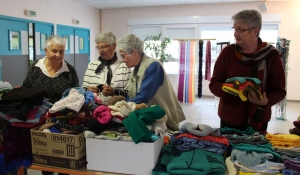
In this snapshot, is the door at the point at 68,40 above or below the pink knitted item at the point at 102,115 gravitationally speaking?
above

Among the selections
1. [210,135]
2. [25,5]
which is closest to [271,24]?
[25,5]

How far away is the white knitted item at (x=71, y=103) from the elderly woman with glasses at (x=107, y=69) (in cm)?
70

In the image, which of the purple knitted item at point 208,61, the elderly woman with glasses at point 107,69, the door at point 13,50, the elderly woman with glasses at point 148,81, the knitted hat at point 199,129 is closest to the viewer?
the knitted hat at point 199,129

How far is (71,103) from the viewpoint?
4.98 ft

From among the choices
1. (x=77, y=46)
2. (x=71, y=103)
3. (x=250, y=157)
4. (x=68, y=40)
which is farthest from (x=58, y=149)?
(x=77, y=46)

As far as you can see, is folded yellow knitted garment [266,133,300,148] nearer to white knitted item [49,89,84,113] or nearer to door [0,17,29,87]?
white knitted item [49,89,84,113]

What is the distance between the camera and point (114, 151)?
1372 mm

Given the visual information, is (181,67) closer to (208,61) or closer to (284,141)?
(208,61)

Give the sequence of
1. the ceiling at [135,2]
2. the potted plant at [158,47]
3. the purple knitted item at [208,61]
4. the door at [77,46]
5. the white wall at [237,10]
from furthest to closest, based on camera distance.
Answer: the potted plant at [158,47] < the ceiling at [135,2] < the white wall at [237,10] < the door at [77,46] < the purple knitted item at [208,61]

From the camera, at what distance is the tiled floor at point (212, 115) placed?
4.98 meters

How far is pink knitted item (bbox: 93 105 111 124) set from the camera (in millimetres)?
1447

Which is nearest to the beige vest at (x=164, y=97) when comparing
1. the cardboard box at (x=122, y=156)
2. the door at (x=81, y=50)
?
the cardboard box at (x=122, y=156)

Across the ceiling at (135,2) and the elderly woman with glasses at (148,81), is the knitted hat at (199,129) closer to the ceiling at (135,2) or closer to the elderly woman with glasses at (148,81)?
the elderly woman with glasses at (148,81)

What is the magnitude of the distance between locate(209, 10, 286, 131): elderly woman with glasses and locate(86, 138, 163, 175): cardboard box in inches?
26.7
